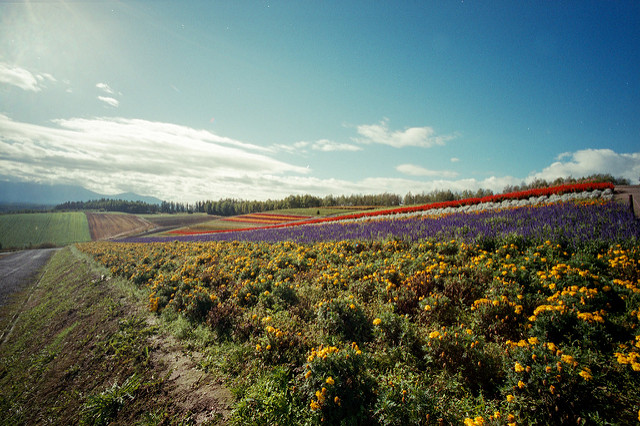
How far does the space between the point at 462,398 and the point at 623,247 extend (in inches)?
254

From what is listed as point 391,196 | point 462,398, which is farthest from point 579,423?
point 391,196

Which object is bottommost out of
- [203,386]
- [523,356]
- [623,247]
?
[203,386]

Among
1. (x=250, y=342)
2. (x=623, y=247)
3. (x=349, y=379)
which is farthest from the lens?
(x=623, y=247)

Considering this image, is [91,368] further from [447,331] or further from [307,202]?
[307,202]

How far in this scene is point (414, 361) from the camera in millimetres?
3893

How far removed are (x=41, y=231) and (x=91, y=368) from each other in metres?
80.2

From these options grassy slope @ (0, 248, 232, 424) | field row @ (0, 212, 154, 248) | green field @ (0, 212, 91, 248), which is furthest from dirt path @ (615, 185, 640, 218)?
green field @ (0, 212, 91, 248)

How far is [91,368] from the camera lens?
18.9 feet

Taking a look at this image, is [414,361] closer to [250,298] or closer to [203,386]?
[203,386]

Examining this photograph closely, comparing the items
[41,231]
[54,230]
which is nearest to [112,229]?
[54,230]

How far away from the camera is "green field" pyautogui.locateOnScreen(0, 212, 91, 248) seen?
4997 centimetres

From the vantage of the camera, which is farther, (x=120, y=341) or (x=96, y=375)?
(x=120, y=341)

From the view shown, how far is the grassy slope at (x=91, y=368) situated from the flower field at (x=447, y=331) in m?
0.88

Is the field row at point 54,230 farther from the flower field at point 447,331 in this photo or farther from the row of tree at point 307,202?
the flower field at point 447,331
